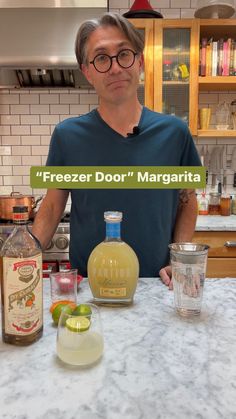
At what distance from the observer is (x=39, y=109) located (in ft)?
9.74

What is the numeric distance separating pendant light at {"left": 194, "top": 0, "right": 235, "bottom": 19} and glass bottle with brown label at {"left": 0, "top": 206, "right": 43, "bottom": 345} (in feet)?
8.06

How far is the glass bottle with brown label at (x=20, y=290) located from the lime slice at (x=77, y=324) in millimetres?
95

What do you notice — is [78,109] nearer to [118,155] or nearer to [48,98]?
[48,98]

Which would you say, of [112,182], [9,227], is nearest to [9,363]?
[112,182]

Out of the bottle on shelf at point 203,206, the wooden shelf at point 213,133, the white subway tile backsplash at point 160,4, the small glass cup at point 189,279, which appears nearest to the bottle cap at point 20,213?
the small glass cup at point 189,279

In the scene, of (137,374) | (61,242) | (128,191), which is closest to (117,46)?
(128,191)

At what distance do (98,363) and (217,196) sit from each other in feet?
8.03

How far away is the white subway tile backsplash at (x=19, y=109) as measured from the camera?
2.97 metres

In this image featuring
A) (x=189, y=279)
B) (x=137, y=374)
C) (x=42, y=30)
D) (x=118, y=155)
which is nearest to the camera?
(x=137, y=374)

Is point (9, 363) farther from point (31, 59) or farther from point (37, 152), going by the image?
point (37, 152)

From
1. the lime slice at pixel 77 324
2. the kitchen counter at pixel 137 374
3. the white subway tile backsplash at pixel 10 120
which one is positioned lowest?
the kitchen counter at pixel 137 374

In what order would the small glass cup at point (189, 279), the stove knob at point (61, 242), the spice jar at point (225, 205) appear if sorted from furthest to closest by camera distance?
1. the spice jar at point (225, 205)
2. the stove knob at point (61, 242)
3. the small glass cup at point (189, 279)

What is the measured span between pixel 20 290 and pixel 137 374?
253 mm

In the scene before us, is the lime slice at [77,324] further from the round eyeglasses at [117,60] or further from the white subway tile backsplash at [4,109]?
the white subway tile backsplash at [4,109]
